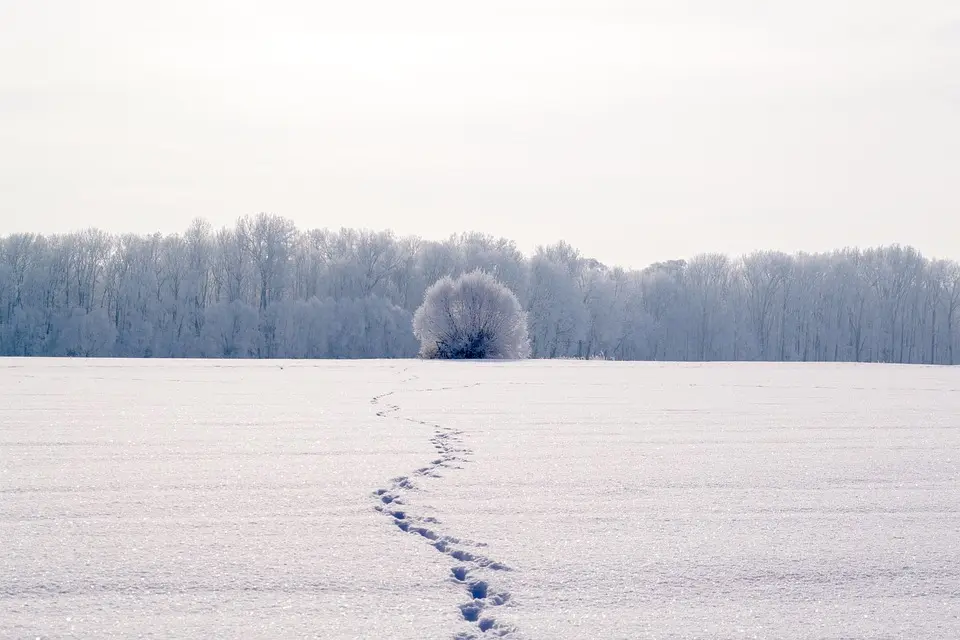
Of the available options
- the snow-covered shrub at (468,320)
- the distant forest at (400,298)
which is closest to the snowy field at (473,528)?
the snow-covered shrub at (468,320)

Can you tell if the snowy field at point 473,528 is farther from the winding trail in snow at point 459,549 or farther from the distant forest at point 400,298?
the distant forest at point 400,298

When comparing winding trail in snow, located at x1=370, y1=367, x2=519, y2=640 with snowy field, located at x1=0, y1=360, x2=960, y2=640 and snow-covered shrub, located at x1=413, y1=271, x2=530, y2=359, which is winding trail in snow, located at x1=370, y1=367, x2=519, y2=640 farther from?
snow-covered shrub, located at x1=413, y1=271, x2=530, y2=359

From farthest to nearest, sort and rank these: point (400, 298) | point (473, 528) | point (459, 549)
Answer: point (400, 298) < point (473, 528) < point (459, 549)

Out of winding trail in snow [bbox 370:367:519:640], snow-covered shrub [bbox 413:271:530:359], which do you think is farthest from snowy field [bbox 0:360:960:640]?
snow-covered shrub [bbox 413:271:530:359]

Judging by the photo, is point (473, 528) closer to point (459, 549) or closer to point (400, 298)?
point (459, 549)

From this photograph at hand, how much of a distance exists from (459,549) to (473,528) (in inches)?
12.2

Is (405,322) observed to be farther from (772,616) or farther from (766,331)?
(772,616)

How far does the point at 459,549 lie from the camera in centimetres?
314

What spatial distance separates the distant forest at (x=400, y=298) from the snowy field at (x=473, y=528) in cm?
3904

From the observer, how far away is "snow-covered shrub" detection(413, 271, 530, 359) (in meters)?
25.8

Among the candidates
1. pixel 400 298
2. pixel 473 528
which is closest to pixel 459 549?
pixel 473 528

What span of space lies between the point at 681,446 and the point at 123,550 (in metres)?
4.01

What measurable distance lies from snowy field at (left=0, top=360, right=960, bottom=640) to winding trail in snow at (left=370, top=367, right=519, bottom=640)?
11mm

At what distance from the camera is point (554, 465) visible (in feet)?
16.7
